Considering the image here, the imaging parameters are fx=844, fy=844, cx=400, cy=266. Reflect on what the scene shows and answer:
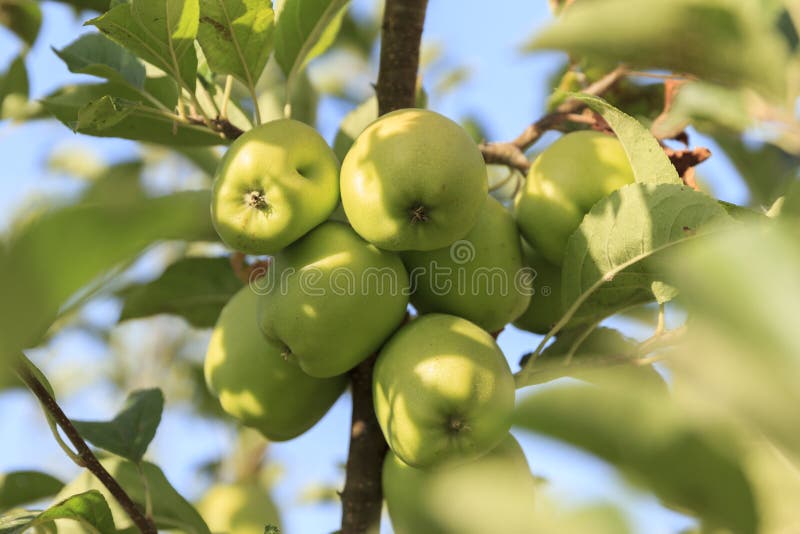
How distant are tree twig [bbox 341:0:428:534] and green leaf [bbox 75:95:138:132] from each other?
0.42 meters

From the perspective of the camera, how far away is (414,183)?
1.15m

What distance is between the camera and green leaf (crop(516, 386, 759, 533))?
563mm

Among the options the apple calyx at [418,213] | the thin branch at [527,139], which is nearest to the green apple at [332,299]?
the apple calyx at [418,213]

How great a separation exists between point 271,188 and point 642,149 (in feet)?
1.75

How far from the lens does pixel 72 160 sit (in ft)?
11.2

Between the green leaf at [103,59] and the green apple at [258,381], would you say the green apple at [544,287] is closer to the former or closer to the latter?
the green apple at [258,381]

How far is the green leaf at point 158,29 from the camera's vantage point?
47.4 inches

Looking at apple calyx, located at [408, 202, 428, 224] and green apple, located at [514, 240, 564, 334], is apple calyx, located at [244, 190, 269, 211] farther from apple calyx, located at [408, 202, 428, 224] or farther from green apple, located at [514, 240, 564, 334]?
green apple, located at [514, 240, 564, 334]

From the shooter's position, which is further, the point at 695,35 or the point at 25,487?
the point at 25,487

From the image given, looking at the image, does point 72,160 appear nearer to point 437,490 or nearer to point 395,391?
point 395,391

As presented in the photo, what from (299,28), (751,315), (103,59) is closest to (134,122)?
(103,59)

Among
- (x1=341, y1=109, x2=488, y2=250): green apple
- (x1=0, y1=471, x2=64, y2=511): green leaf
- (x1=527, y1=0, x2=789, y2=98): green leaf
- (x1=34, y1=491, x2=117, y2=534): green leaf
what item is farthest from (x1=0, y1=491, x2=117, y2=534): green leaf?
(x1=527, y1=0, x2=789, y2=98): green leaf

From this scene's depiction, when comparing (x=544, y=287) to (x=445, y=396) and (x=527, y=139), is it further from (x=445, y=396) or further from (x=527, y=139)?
(x=445, y=396)

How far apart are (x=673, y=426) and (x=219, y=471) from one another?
239cm
